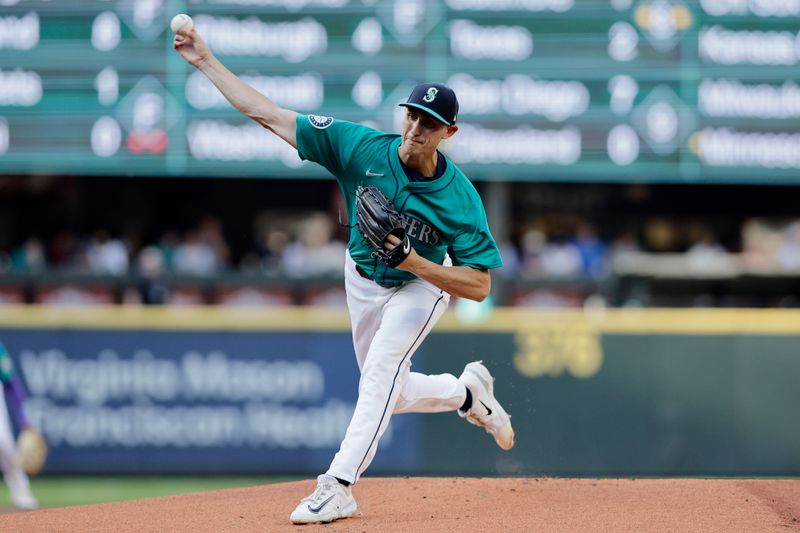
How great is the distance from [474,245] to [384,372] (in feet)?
2.08

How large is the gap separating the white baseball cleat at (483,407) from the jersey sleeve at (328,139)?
1.31m

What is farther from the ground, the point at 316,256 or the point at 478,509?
the point at 478,509

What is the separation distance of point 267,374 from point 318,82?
239 centimetres

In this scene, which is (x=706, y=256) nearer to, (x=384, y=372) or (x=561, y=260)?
(x=561, y=260)

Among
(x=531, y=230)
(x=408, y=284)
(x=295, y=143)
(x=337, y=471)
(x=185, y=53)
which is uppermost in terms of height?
(x=185, y=53)

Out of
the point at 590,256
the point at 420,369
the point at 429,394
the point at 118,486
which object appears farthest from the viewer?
the point at 590,256

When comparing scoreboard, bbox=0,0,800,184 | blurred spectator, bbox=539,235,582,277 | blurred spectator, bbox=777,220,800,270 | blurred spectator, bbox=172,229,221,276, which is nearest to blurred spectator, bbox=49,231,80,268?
blurred spectator, bbox=172,229,221,276

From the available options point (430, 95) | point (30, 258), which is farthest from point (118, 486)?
point (430, 95)

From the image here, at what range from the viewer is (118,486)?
333 inches

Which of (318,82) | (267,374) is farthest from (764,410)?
(318,82)

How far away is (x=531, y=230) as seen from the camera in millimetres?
15688

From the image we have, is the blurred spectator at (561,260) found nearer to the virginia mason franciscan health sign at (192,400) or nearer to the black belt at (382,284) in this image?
the virginia mason franciscan health sign at (192,400)

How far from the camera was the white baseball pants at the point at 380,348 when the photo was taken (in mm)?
4844

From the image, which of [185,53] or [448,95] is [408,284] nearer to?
[448,95]
